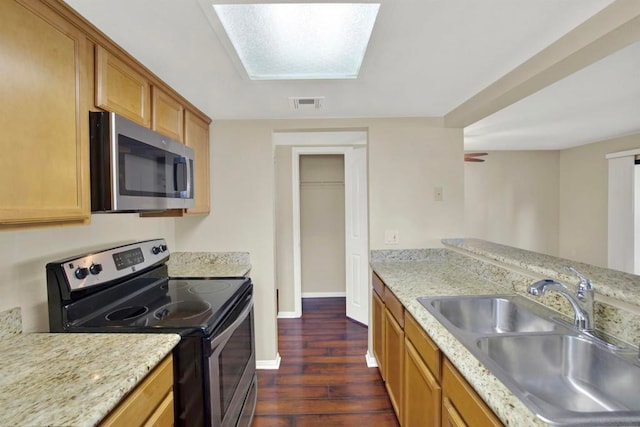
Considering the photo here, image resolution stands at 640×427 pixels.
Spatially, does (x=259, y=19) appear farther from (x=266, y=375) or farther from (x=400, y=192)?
(x=266, y=375)

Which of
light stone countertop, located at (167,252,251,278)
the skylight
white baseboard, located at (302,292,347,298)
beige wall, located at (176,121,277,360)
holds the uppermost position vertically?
the skylight

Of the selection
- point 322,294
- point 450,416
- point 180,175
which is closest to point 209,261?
point 180,175

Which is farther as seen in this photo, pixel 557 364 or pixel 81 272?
pixel 81 272

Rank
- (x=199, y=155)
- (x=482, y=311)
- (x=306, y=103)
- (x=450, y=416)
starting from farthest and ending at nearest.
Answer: (x=199, y=155)
(x=306, y=103)
(x=482, y=311)
(x=450, y=416)

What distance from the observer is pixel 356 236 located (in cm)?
341

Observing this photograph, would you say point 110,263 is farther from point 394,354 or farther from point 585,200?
point 585,200

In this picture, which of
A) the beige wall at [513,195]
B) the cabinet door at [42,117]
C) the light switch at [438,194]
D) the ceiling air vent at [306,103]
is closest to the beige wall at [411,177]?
the light switch at [438,194]

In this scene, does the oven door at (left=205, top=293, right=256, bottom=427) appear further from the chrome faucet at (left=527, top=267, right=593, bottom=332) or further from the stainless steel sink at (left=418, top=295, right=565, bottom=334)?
the chrome faucet at (left=527, top=267, right=593, bottom=332)

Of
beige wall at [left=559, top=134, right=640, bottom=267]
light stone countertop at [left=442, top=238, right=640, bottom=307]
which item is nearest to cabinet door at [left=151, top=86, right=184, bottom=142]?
light stone countertop at [left=442, top=238, right=640, bottom=307]

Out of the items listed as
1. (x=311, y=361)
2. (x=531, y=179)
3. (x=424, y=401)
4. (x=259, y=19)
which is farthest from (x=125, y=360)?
(x=531, y=179)

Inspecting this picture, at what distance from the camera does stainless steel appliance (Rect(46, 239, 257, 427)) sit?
1.18 meters

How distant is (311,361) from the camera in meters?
2.60

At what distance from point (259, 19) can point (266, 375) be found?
96.5 inches

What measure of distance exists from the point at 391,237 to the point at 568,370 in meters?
1.45
